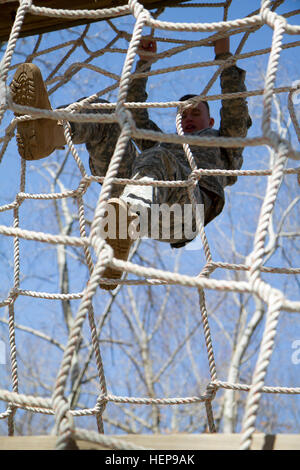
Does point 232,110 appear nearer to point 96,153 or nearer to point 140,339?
point 96,153

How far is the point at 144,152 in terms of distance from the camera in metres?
1.51

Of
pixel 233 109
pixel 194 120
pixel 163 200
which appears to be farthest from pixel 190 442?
pixel 194 120

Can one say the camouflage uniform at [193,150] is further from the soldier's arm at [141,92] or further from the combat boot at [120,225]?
the combat boot at [120,225]

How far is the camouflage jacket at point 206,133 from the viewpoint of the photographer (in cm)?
172

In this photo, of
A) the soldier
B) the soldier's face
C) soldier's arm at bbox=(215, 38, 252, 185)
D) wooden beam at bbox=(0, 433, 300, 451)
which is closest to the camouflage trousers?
the soldier

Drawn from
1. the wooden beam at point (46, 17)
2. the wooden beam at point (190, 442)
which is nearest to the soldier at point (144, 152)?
the wooden beam at point (46, 17)

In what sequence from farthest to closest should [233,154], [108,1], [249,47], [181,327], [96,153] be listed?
1. [181,327]
2. [249,47]
3. [233,154]
4. [96,153]
5. [108,1]

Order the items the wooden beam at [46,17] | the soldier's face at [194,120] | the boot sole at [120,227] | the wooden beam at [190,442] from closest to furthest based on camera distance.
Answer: the wooden beam at [190,442], the boot sole at [120,227], the wooden beam at [46,17], the soldier's face at [194,120]

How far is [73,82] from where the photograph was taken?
16.7 feet

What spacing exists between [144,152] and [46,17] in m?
0.40

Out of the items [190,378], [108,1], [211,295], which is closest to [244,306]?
[211,295]

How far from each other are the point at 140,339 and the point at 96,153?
3.54 metres

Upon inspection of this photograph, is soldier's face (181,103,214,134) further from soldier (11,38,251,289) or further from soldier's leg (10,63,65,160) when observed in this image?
soldier's leg (10,63,65,160)

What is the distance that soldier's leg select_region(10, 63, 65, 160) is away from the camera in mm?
1275
